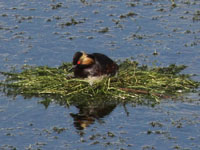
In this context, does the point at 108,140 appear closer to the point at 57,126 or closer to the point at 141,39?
the point at 57,126

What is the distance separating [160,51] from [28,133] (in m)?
6.93

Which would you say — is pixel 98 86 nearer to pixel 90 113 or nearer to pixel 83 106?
pixel 83 106

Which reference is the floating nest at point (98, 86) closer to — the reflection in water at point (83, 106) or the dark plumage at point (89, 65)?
the reflection in water at point (83, 106)

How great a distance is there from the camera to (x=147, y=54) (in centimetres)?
1961

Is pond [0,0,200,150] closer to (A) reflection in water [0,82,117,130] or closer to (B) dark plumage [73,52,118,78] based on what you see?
(A) reflection in water [0,82,117,130]

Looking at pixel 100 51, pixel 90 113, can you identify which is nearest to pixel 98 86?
pixel 90 113

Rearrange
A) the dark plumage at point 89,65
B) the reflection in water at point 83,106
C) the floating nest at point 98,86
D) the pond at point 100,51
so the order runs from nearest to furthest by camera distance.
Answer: the pond at point 100,51, the reflection in water at point 83,106, the floating nest at point 98,86, the dark plumage at point 89,65

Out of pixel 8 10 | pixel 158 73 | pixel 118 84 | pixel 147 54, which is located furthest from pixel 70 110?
pixel 8 10

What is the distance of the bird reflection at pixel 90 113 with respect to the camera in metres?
14.6

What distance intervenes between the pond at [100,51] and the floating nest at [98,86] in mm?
297

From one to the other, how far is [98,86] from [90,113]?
4.57 ft

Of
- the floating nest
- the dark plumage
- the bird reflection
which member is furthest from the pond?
the dark plumage

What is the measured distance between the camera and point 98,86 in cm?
1645

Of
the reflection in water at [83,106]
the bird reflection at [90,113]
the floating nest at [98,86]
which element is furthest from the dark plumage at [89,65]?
the bird reflection at [90,113]
